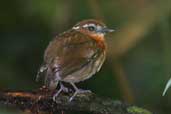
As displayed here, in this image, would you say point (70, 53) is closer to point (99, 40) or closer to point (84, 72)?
point (84, 72)

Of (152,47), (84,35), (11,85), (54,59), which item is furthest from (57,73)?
(152,47)

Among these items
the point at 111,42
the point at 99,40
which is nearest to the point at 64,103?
the point at 99,40

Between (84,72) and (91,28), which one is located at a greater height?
(91,28)

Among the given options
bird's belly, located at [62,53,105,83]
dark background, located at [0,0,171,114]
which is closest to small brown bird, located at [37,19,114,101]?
bird's belly, located at [62,53,105,83]

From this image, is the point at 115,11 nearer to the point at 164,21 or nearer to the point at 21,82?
the point at 164,21

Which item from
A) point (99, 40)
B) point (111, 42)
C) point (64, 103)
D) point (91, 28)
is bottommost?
point (111, 42)

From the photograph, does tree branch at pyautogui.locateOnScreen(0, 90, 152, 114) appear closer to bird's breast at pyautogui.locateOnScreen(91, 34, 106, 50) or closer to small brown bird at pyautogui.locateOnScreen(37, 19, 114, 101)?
small brown bird at pyautogui.locateOnScreen(37, 19, 114, 101)
